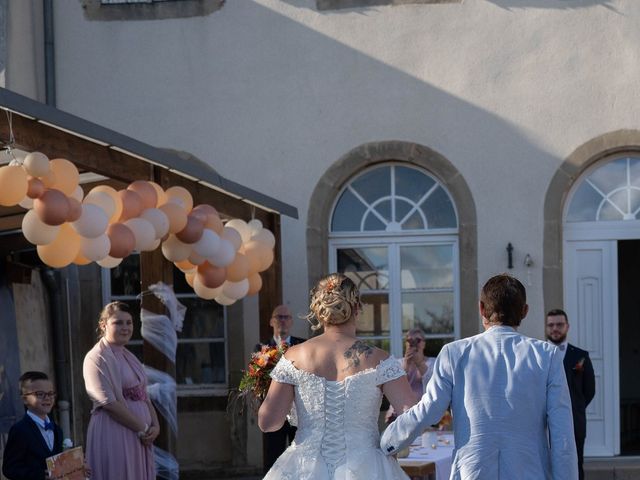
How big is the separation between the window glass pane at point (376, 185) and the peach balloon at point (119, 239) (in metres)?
5.01

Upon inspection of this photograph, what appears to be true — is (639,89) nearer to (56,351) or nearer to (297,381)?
(56,351)

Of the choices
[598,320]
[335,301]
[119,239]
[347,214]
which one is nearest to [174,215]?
[119,239]

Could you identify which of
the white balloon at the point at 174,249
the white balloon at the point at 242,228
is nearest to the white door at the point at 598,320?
the white balloon at the point at 242,228

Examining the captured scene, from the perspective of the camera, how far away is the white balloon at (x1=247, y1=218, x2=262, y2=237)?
9874 millimetres

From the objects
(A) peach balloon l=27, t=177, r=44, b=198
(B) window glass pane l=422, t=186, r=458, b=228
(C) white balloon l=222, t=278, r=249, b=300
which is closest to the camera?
(A) peach balloon l=27, t=177, r=44, b=198

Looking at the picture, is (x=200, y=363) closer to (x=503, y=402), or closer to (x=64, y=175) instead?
(x=64, y=175)

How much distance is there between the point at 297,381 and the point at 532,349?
→ 1.08m

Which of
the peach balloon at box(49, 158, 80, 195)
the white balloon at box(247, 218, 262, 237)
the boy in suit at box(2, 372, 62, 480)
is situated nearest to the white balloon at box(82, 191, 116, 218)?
the peach balloon at box(49, 158, 80, 195)

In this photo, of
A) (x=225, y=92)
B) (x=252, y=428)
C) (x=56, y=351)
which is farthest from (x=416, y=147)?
(x=56, y=351)

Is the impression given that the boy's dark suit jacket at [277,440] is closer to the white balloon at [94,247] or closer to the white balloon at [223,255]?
the white balloon at [223,255]

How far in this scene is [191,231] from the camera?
27.8ft

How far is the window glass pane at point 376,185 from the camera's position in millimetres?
12414

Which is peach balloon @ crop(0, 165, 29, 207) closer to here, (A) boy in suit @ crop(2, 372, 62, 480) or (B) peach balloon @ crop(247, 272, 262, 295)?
(A) boy in suit @ crop(2, 372, 62, 480)

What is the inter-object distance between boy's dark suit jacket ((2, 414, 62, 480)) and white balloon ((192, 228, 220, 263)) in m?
2.24
